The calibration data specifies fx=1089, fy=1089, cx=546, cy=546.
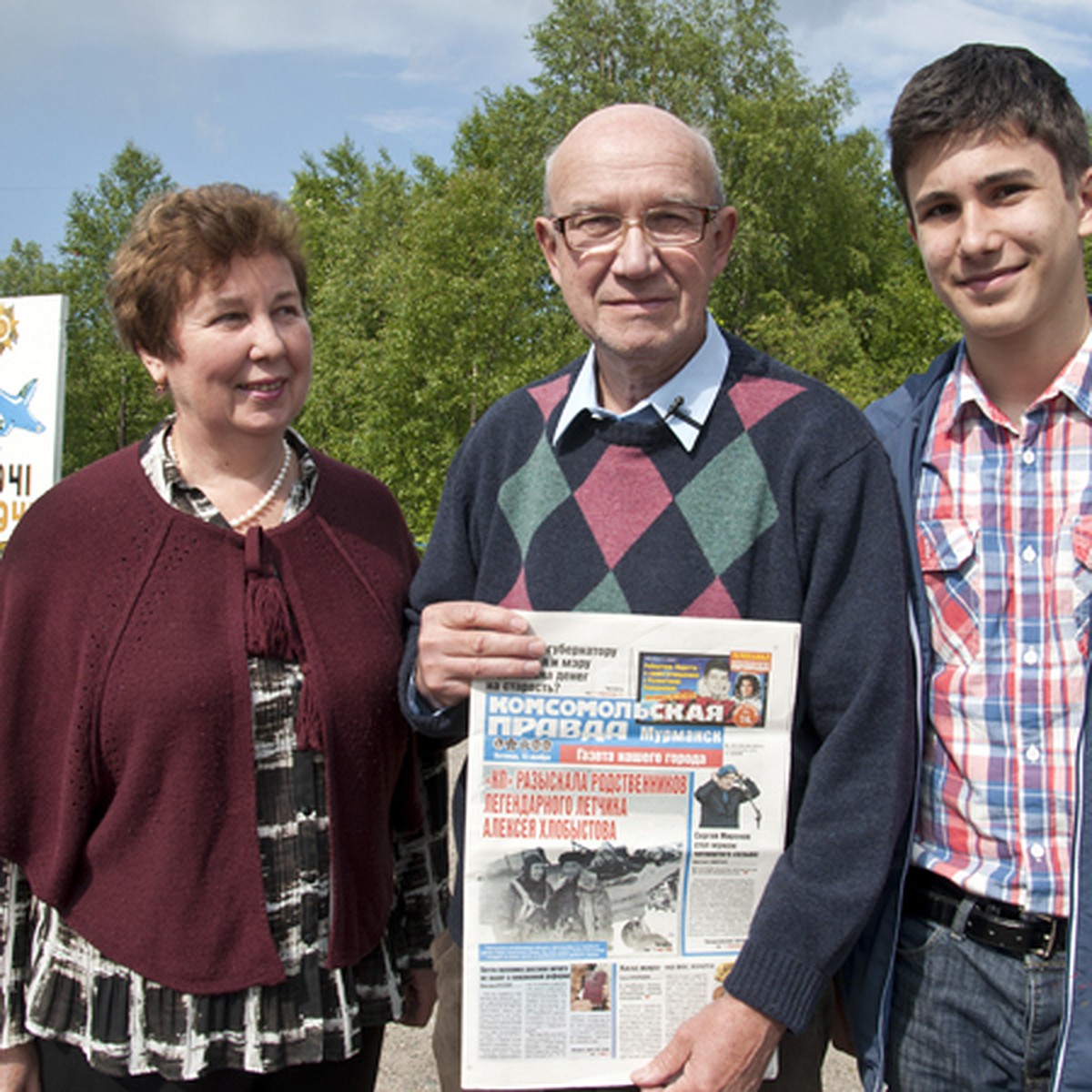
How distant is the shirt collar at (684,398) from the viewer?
2.12 m

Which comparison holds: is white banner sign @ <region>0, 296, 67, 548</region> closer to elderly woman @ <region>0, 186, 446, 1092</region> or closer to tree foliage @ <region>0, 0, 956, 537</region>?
elderly woman @ <region>0, 186, 446, 1092</region>

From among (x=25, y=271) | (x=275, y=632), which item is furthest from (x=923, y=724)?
(x=25, y=271)

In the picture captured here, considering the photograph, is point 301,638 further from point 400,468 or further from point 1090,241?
point 1090,241

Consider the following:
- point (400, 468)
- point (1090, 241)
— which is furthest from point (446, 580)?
point (1090, 241)

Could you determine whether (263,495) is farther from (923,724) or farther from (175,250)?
(923,724)

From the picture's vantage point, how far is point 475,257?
59.2 ft

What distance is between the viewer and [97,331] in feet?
120

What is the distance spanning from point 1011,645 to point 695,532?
659mm

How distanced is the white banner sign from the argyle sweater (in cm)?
795

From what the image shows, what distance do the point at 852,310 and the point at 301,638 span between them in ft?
109

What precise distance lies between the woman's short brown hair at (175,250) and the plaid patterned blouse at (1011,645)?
156 cm

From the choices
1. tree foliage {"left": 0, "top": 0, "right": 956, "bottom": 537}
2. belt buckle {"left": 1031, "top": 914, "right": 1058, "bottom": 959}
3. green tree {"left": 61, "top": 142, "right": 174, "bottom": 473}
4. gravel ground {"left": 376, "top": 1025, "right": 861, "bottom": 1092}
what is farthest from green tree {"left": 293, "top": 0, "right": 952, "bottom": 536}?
belt buckle {"left": 1031, "top": 914, "right": 1058, "bottom": 959}

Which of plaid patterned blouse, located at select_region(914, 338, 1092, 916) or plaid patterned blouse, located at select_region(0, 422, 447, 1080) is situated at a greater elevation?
plaid patterned blouse, located at select_region(914, 338, 1092, 916)

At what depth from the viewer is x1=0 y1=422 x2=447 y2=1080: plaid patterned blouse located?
7.16 ft
